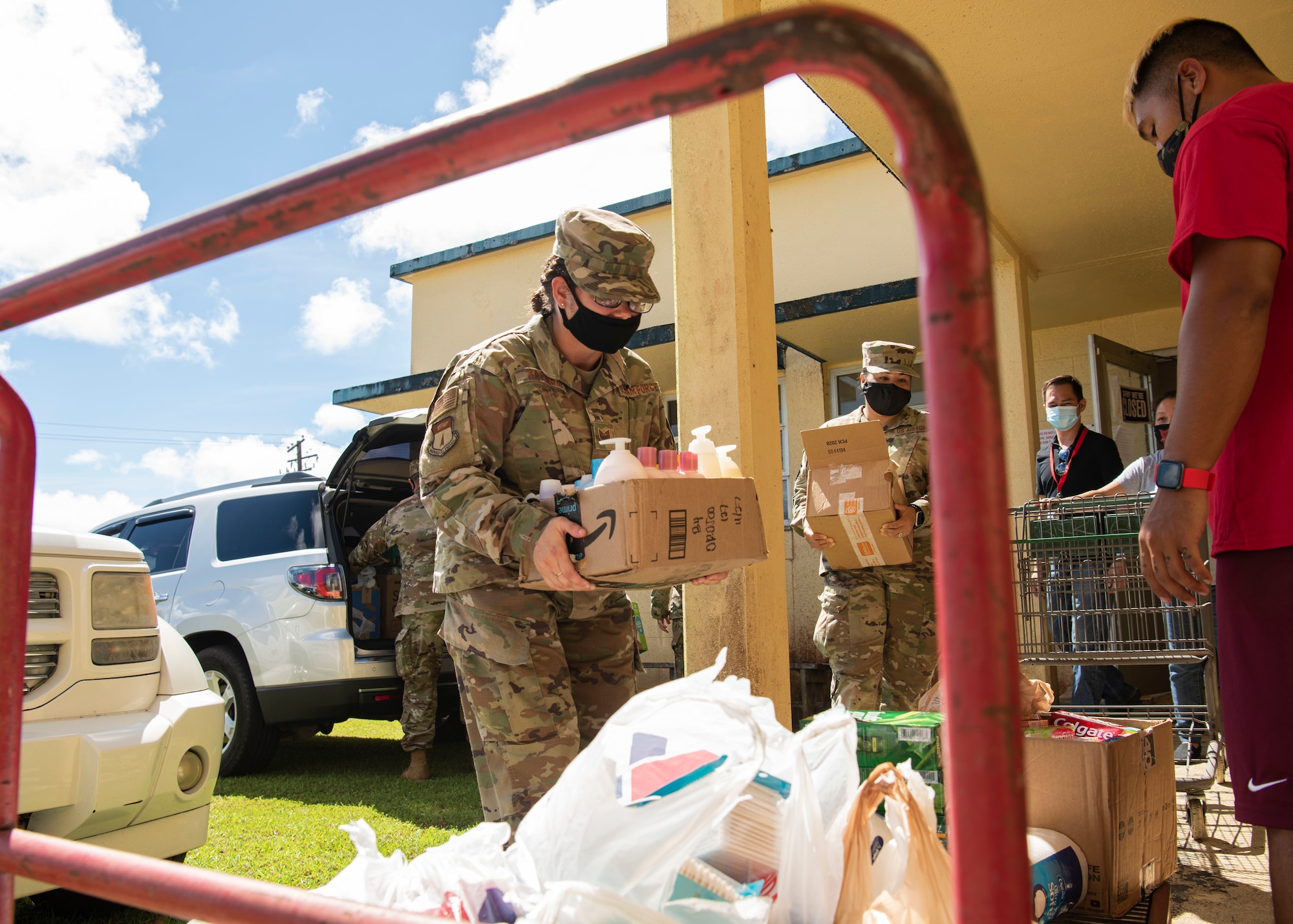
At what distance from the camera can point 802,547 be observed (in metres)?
8.75

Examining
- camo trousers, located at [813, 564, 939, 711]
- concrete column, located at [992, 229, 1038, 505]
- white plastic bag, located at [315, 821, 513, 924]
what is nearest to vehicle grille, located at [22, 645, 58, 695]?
white plastic bag, located at [315, 821, 513, 924]

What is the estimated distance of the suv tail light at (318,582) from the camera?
18.7 feet

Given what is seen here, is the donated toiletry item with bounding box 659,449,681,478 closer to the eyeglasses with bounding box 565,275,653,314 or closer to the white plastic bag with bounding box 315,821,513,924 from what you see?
the eyeglasses with bounding box 565,275,653,314

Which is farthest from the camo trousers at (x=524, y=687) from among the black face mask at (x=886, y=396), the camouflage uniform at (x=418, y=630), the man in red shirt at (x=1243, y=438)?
the camouflage uniform at (x=418, y=630)

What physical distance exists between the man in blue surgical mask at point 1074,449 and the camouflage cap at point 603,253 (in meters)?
4.41

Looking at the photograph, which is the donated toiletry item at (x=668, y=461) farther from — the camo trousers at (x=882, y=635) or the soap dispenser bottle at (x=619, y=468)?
the camo trousers at (x=882, y=635)

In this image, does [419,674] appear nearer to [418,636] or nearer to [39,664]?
[418,636]

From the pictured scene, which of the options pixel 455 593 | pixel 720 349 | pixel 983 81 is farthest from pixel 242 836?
pixel 983 81

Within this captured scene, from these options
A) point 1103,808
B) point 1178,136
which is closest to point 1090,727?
point 1103,808

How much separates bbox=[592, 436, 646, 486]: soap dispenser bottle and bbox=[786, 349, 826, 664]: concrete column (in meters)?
6.07

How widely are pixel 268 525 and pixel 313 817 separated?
2239 mm

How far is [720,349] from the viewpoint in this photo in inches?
129

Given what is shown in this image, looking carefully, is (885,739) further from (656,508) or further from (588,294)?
(588,294)

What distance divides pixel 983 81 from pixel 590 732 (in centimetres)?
428
